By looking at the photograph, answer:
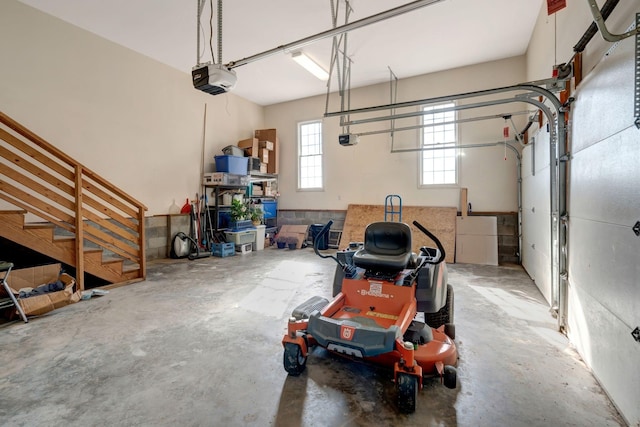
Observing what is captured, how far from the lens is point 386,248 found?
254cm

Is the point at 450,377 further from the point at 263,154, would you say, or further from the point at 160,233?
the point at 263,154

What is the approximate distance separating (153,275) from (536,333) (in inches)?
207

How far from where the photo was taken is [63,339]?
8.76 feet

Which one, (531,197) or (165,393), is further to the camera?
(531,197)

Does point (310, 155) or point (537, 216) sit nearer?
point (537, 216)

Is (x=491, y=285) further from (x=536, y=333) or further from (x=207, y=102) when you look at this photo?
(x=207, y=102)

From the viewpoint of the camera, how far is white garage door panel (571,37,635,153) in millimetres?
1612

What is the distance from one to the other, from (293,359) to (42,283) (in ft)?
11.8

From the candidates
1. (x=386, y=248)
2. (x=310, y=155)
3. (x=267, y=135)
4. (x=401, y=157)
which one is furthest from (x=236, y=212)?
(x=386, y=248)

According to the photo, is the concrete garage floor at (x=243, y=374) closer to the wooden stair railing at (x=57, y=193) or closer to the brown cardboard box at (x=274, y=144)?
the wooden stair railing at (x=57, y=193)

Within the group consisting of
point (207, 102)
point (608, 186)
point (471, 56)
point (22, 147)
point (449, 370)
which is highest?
point (471, 56)

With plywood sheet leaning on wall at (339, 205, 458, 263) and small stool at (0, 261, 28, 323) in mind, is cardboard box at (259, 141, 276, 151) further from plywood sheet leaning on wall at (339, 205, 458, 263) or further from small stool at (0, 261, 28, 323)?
small stool at (0, 261, 28, 323)

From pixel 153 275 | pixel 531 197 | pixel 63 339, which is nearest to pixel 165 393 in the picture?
pixel 63 339

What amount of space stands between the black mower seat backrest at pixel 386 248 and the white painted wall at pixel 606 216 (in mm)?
1229
